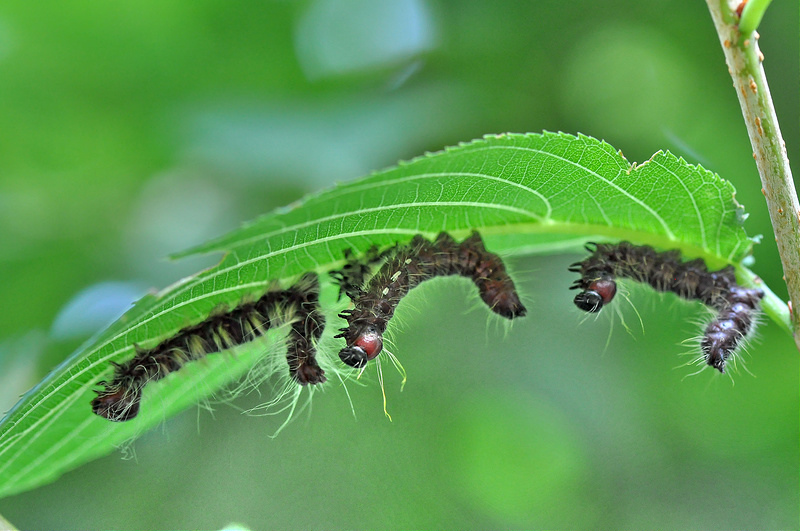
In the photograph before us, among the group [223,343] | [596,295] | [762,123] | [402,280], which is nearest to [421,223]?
[402,280]

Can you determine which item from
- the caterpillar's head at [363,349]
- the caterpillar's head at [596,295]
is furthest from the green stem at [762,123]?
the caterpillar's head at [363,349]

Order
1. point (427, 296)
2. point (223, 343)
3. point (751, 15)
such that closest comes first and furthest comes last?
point (751, 15) < point (223, 343) < point (427, 296)

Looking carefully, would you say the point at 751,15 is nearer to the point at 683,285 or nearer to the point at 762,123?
the point at 762,123

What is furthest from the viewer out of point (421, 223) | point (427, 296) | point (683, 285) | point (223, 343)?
point (427, 296)

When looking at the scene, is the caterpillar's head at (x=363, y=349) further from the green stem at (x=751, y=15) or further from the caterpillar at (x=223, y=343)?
the green stem at (x=751, y=15)

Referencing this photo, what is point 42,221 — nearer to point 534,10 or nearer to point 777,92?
point 534,10

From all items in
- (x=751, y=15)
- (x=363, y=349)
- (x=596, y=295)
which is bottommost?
(x=363, y=349)
